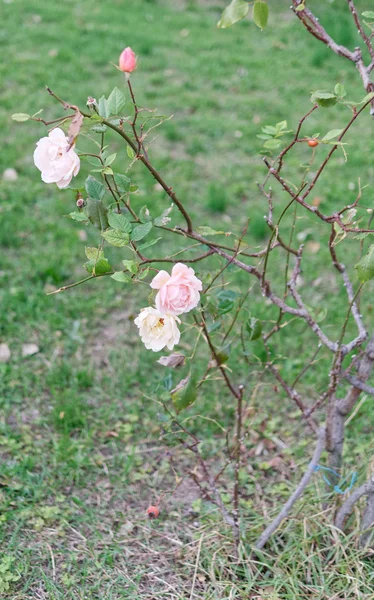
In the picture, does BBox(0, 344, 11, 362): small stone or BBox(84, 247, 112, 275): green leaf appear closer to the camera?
BBox(84, 247, 112, 275): green leaf

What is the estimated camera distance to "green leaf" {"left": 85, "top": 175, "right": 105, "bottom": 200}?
1.43 meters

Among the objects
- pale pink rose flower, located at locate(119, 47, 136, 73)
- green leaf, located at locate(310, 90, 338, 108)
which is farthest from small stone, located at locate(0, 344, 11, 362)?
green leaf, located at locate(310, 90, 338, 108)

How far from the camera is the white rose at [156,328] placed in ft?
4.50

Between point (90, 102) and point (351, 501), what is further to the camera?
point (351, 501)

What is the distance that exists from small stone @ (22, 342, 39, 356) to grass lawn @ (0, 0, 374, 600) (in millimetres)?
31

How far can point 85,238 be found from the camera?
3.27m

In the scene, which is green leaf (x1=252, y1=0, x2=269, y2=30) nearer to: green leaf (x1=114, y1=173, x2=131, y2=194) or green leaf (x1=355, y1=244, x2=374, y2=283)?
green leaf (x1=114, y1=173, x2=131, y2=194)

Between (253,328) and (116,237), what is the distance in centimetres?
58

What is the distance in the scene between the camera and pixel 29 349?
2617mm

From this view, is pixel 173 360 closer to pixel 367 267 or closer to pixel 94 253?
pixel 94 253

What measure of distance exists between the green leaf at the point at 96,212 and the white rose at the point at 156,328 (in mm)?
221

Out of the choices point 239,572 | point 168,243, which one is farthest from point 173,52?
point 239,572

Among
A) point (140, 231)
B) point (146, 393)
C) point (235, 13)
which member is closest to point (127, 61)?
point (235, 13)

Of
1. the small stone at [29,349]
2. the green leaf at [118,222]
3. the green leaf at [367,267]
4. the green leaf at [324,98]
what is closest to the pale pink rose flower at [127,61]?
the green leaf at [118,222]
